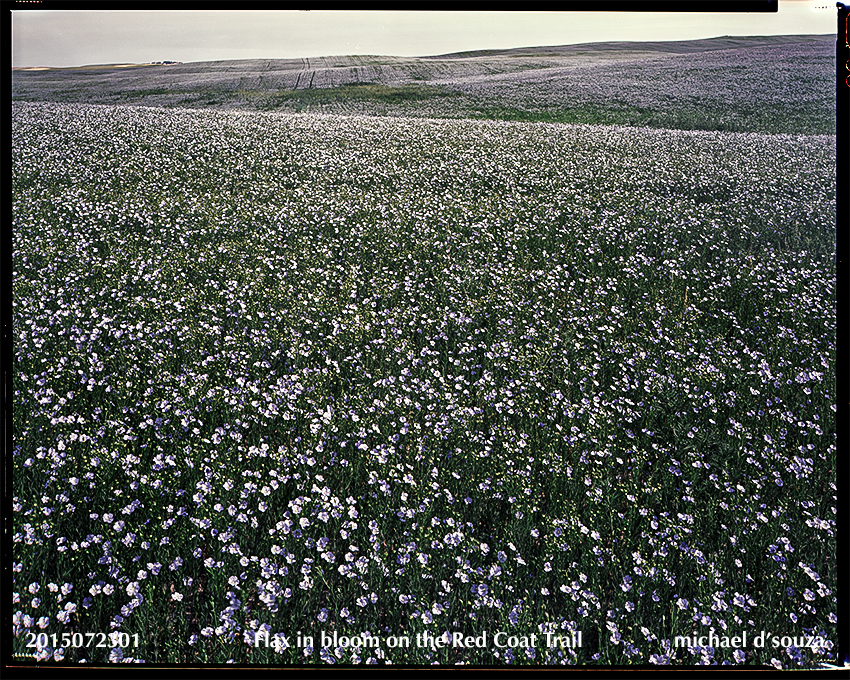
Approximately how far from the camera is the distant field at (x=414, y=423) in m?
3.40

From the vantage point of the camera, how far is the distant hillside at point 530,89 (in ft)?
92.9

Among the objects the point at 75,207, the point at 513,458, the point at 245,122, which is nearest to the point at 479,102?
the point at 245,122

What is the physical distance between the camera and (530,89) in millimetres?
36406

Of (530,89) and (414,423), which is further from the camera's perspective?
(530,89)

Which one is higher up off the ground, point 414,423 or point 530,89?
point 530,89

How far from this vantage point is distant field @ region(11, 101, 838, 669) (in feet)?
11.1

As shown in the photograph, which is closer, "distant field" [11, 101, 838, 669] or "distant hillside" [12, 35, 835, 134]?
"distant field" [11, 101, 838, 669]

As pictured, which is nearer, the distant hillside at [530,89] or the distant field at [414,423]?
the distant field at [414,423]

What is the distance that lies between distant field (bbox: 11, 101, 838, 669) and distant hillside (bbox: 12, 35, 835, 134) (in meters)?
17.5

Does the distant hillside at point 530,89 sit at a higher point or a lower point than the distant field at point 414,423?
higher

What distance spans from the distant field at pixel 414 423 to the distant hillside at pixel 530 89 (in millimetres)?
17472

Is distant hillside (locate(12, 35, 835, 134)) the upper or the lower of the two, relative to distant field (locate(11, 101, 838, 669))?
upper

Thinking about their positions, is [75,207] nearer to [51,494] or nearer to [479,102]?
[51,494]

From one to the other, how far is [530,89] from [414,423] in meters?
36.2
